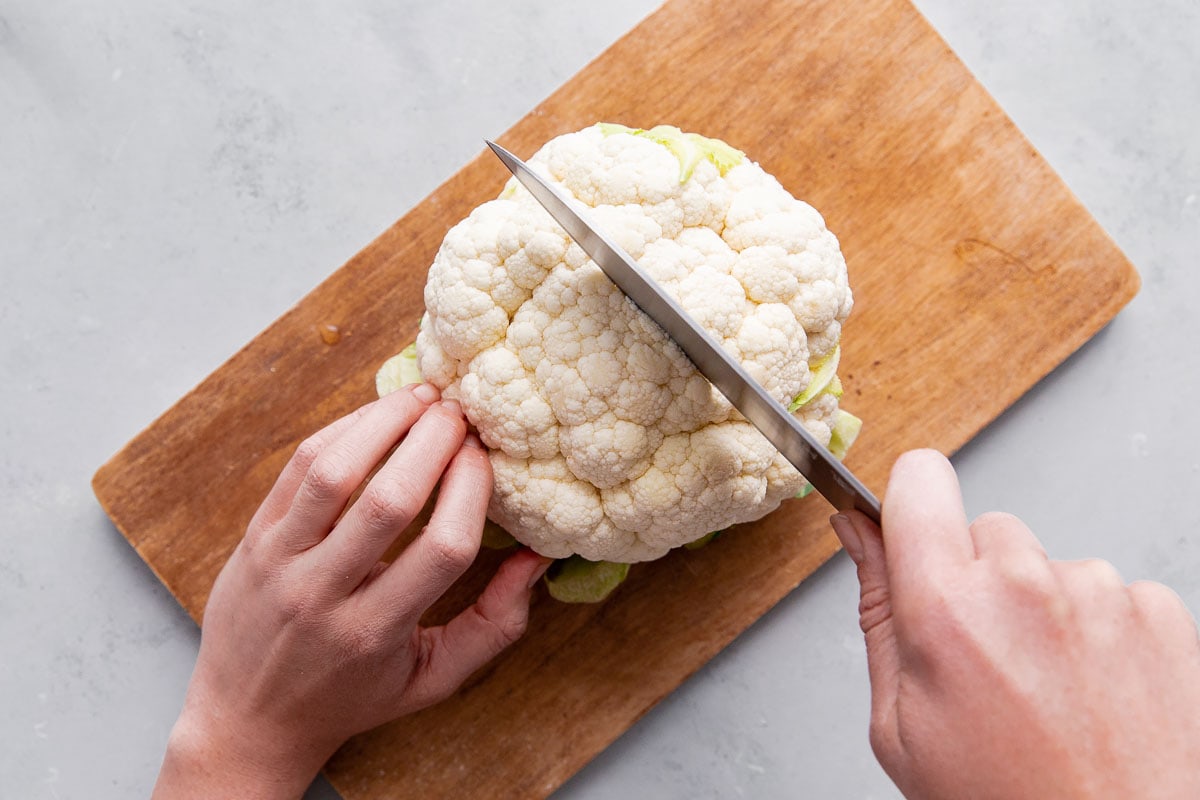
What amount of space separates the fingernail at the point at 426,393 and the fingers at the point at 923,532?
24.1 inches

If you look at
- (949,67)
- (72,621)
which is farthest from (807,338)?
(72,621)

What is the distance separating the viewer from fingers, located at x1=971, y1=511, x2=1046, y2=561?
34.2 inches

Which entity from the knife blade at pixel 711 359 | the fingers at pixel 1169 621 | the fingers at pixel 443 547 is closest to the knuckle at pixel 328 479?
the fingers at pixel 443 547

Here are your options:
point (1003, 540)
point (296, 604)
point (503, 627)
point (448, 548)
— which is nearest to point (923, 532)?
point (1003, 540)

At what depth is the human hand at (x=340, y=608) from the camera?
44.8 inches

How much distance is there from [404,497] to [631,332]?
33 cm

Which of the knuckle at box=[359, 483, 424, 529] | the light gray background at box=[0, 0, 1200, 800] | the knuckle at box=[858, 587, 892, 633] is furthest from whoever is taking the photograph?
the light gray background at box=[0, 0, 1200, 800]

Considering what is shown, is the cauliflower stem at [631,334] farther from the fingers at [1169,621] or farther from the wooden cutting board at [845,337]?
the fingers at [1169,621]

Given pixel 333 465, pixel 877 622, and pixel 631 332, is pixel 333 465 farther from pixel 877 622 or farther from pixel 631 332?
pixel 877 622

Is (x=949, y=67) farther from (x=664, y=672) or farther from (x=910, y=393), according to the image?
(x=664, y=672)

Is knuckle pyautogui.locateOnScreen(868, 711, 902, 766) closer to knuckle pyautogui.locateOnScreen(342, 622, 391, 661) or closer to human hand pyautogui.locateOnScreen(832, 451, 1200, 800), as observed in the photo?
human hand pyautogui.locateOnScreen(832, 451, 1200, 800)

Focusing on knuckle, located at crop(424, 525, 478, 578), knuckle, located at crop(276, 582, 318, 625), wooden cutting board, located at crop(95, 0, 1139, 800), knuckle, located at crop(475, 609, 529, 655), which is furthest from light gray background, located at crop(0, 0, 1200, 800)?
knuckle, located at crop(424, 525, 478, 578)

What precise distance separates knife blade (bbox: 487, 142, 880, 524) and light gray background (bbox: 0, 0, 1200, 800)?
492mm

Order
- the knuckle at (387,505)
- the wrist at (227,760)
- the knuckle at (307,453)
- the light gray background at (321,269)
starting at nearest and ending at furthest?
the knuckle at (387,505)
the knuckle at (307,453)
the wrist at (227,760)
the light gray background at (321,269)
